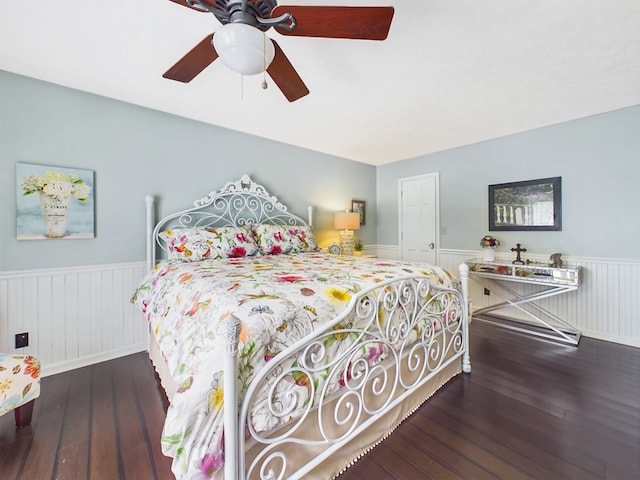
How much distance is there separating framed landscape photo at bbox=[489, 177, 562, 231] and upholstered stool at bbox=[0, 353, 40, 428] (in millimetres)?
4526

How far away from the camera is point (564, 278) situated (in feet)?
9.13

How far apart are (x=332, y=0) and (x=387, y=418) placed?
7.65ft

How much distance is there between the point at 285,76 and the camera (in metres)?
1.71

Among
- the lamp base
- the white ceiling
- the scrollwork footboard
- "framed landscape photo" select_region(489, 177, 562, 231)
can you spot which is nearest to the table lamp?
the lamp base

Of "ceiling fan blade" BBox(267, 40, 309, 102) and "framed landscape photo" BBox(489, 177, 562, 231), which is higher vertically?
"ceiling fan blade" BBox(267, 40, 309, 102)

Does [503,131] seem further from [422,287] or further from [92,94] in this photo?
[92,94]

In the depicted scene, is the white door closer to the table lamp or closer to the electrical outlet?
the table lamp

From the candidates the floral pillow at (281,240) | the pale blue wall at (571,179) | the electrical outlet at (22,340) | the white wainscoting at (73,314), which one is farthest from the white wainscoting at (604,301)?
the electrical outlet at (22,340)

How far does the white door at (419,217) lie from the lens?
4234mm

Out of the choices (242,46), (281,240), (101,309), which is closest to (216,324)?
(242,46)

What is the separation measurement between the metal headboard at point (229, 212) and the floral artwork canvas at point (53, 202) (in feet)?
1.54

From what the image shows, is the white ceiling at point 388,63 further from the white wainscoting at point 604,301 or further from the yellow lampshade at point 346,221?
the white wainscoting at point 604,301

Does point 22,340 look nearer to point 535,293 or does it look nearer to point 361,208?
point 361,208

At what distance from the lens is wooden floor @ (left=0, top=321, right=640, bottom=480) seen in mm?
1346
